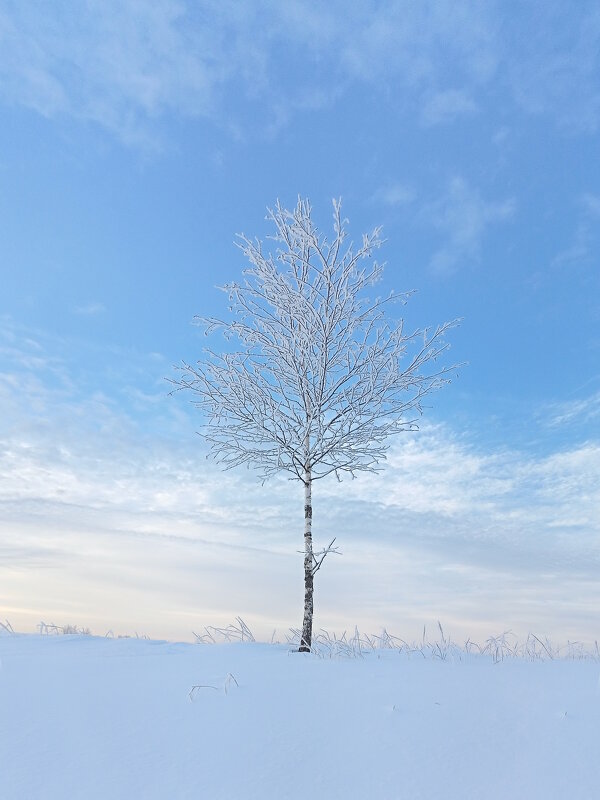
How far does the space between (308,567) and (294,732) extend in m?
5.26

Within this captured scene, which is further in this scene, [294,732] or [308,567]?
[308,567]

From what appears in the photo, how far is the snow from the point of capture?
138 inches

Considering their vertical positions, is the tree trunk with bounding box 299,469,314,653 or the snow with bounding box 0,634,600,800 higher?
the tree trunk with bounding box 299,469,314,653

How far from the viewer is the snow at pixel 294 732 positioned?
3.50 metres

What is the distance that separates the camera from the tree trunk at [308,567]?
29.7 feet

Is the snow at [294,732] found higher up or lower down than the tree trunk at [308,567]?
lower down

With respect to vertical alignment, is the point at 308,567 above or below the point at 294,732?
above

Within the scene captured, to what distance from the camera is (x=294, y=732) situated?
409 centimetres

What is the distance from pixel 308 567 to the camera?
934cm

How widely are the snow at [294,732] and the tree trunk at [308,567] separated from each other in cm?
320

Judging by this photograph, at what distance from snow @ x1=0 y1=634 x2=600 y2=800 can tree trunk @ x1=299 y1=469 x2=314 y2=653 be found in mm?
3197

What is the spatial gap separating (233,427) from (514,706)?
6808 mm

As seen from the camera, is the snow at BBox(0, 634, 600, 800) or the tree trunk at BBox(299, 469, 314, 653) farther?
the tree trunk at BBox(299, 469, 314, 653)

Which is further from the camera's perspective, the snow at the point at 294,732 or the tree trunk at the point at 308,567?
the tree trunk at the point at 308,567
